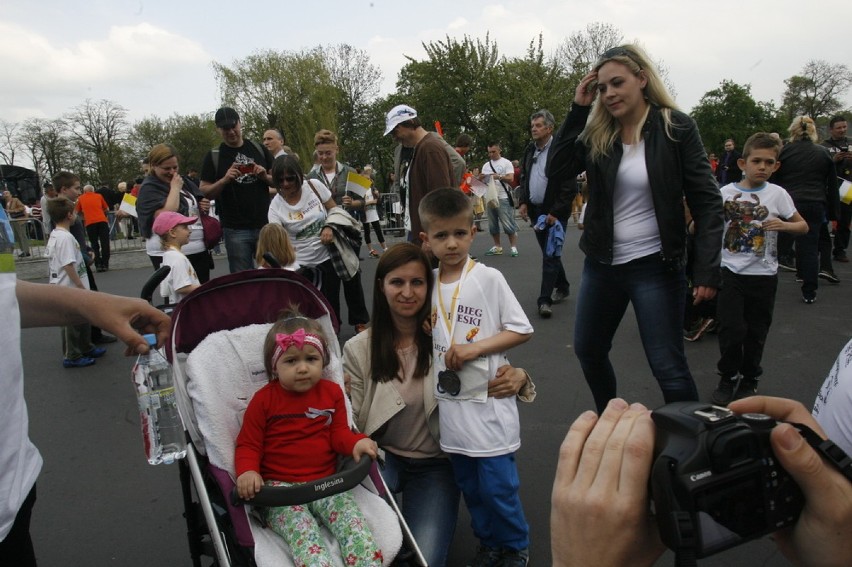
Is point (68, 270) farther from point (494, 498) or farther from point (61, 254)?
point (494, 498)

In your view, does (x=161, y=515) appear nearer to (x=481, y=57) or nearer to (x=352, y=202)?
(x=352, y=202)

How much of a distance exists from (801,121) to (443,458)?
21.7 feet

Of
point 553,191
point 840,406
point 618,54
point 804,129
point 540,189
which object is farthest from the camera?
point 804,129

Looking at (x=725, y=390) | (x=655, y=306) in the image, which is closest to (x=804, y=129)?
(x=725, y=390)

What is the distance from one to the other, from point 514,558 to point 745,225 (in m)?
3.28

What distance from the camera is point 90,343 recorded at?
6.31m

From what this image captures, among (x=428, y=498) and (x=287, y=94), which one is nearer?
(x=428, y=498)

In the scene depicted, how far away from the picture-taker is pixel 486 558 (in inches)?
104

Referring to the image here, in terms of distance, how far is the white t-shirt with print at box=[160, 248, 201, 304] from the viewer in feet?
15.4

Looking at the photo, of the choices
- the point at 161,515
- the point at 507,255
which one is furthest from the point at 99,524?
the point at 507,255

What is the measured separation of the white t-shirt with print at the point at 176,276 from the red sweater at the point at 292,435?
2.59m

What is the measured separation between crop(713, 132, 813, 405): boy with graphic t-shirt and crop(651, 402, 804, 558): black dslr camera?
3793 millimetres

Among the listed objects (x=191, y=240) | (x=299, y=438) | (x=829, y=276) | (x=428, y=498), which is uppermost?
Answer: (x=191, y=240)

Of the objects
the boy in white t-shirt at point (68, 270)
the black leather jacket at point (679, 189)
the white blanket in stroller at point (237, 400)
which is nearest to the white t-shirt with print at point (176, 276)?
the boy in white t-shirt at point (68, 270)
